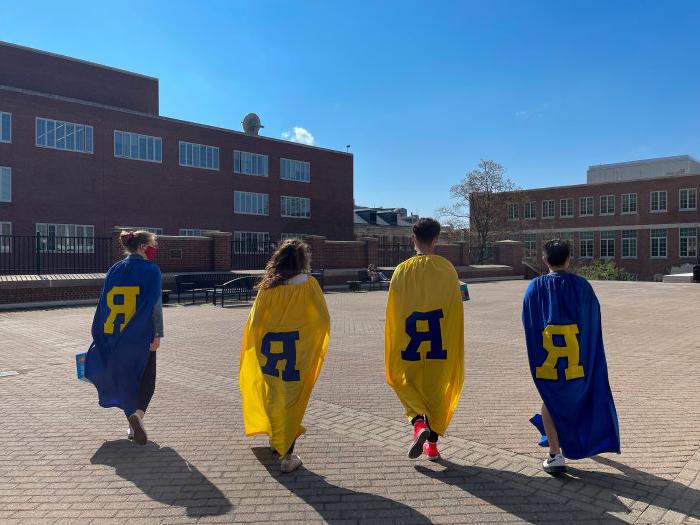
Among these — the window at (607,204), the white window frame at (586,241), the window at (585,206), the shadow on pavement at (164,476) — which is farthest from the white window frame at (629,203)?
the shadow on pavement at (164,476)

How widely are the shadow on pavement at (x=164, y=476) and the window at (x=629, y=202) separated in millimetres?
60607

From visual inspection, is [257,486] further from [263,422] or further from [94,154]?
[94,154]

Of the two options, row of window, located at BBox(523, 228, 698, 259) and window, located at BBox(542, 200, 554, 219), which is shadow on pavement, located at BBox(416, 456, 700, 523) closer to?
row of window, located at BBox(523, 228, 698, 259)

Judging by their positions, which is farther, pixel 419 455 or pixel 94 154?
pixel 94 154

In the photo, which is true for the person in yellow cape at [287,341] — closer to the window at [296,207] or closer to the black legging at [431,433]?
the black legging at [431,433]

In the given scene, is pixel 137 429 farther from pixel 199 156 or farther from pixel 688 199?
pixel 688 199

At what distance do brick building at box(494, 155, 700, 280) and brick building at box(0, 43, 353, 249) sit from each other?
757 inches

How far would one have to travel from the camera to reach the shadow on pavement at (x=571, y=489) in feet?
11.3

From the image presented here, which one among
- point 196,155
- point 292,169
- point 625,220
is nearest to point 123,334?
point 196,155

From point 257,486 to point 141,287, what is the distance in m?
1.94

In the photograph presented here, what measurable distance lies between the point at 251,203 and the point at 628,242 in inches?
1490

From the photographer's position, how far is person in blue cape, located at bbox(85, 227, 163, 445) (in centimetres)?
465

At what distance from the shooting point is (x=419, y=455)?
13.9 ft

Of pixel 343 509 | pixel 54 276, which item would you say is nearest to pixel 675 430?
pixel 343 509
